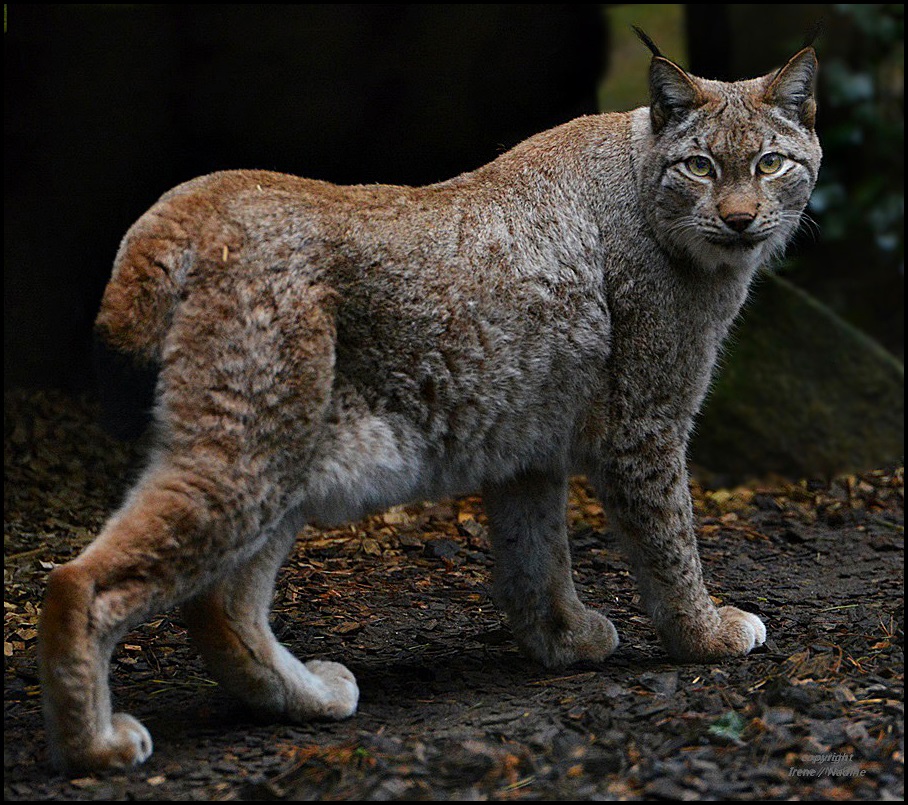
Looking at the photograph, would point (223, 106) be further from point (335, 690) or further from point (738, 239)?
point (335, 690)

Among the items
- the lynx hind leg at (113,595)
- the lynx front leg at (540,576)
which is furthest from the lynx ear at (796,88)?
the lynx hind leg at (113,595)

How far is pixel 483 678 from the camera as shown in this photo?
13.3 ft

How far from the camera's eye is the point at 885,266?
29.1 feet

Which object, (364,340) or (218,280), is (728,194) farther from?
(218,280)

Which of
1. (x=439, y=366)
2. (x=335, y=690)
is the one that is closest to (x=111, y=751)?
(x=335, y=690)

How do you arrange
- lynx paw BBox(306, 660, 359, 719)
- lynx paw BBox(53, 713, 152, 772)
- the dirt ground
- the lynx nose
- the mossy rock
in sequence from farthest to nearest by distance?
the mossy rock → the lynx nose → lynx paw BBox(306, 660, 359, 719) → lynx paw BBox(53, 713, 152, 772) → the dirt ground

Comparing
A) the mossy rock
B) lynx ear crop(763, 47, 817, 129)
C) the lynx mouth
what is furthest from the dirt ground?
lynx ear crop(763, 47, 817, 129)

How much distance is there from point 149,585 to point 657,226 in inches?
81.6

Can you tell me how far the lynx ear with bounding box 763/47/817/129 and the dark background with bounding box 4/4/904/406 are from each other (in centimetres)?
374

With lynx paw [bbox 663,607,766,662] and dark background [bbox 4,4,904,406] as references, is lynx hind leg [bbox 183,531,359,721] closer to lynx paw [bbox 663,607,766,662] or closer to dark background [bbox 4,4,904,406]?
lynx paw [bbox 663,607,766,662]

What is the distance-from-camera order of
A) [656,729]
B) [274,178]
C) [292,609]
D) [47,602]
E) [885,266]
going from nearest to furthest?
[47,602] < [656,729] < [274,178] < [292,609] < [885,266]

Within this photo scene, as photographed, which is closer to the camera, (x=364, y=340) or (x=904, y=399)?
(x=364, y=340)

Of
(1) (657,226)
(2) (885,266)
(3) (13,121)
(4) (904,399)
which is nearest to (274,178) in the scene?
(1) (657,226)

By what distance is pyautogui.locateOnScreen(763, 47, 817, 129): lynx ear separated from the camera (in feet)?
13.1
